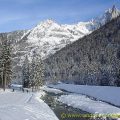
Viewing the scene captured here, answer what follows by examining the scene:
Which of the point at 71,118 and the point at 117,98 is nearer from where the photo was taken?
the point at 71,118

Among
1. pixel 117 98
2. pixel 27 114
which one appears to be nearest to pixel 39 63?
pixel 117 98

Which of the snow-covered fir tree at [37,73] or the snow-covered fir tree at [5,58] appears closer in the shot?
the snow-covered fir tree at [5,58]

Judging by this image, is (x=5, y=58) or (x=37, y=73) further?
(x=37, y=73)

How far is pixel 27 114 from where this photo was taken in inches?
1437

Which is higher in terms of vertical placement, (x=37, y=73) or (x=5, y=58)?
(x=5, y=58)

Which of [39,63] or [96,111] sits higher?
[39,63]

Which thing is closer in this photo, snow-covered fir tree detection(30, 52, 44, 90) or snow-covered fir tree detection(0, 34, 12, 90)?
snow-covered fir tree detection(0, 34, 12, 90)

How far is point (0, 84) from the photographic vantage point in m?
116

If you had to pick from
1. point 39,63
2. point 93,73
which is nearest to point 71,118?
point 39,63

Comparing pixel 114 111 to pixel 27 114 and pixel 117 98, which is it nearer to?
pixel 27 114

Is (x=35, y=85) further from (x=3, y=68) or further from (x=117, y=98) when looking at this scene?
(x=117, y=98)

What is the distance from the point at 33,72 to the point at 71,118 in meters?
73.9

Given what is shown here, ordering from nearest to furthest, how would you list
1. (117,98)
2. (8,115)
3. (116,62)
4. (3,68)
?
(8,115) → (117,98) → (3,68) → (116,62)

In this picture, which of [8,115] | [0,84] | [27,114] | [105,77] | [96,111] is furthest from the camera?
[105,77]
